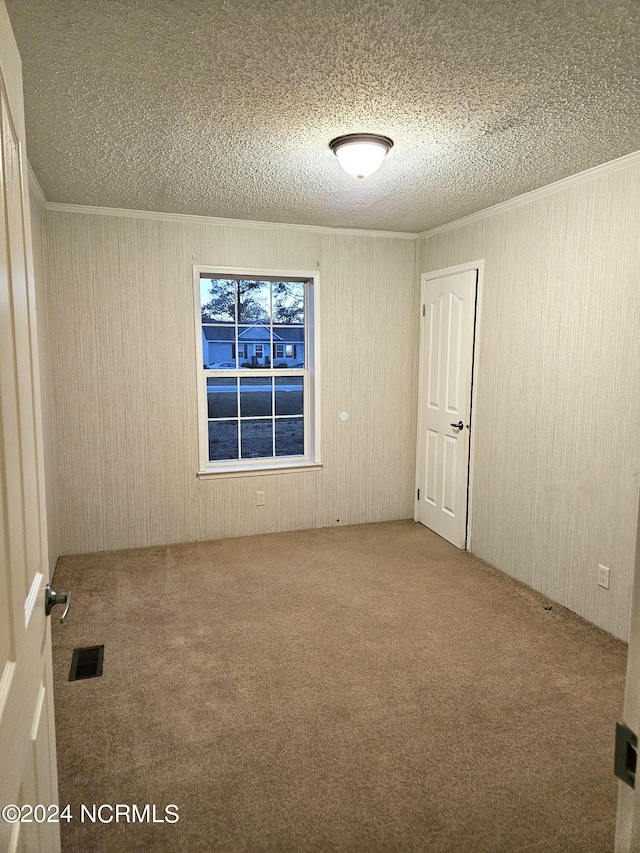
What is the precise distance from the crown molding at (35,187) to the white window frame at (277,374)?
3.56ft

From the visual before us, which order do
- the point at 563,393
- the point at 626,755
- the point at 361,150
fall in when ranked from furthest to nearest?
the point at 563,393, the point at 361,150, the point at 626,755

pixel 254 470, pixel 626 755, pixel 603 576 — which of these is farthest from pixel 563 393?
pixel 626 755

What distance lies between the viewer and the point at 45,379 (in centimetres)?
380

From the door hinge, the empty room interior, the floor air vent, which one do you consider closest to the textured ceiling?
the empty room interior

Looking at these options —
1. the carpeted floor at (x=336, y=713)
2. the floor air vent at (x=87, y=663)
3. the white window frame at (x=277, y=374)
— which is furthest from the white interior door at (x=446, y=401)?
the floor air vent at (x=87, y=663)

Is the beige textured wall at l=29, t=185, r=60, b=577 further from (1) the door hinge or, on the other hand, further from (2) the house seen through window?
(1) the door hinge

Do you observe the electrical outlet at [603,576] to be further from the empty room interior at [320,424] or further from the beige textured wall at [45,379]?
the beige textured wall at [45,379]

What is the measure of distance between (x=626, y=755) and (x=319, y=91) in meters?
2.26

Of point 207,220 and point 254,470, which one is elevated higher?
point 207,220

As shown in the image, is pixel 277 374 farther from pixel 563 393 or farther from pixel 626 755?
pixel 626 755

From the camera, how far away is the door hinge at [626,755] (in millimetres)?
744

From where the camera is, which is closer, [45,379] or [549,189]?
[549,189]

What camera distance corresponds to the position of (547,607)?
337 cm

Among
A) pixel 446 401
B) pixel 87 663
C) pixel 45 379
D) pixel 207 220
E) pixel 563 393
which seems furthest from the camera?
pixel 446 401
